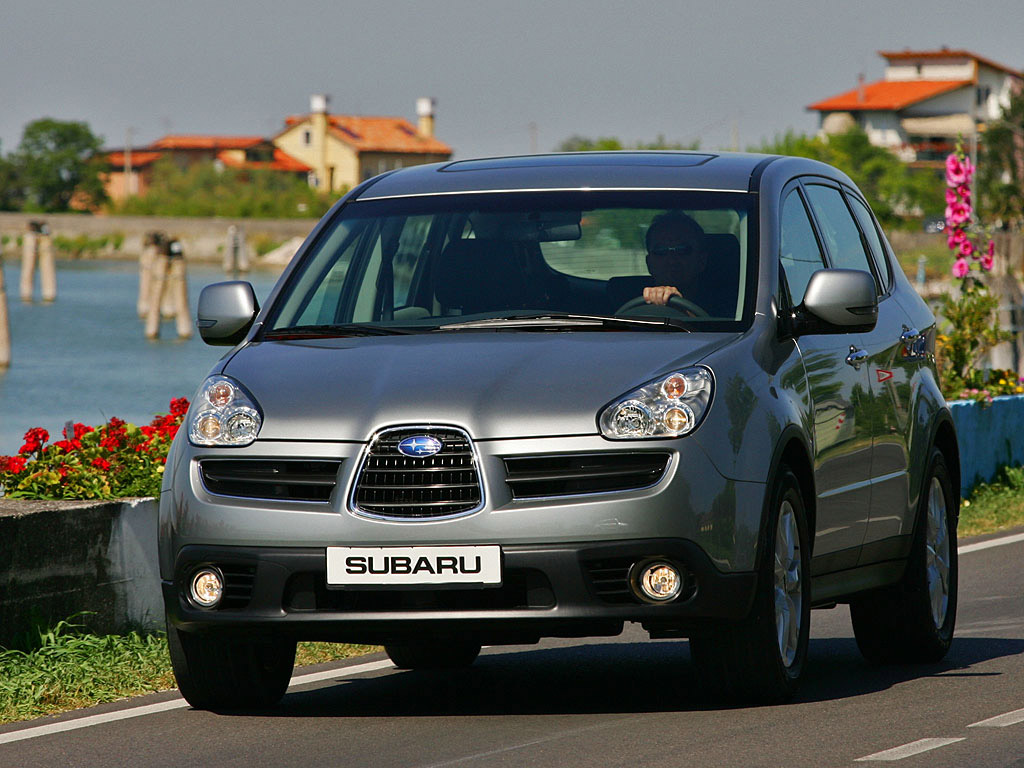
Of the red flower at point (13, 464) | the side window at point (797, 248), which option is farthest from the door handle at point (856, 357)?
the red flower at point (13, 464)

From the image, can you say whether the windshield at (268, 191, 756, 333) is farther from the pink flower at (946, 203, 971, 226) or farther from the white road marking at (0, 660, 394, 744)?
the pink flower at (946, 203, 971, 226)

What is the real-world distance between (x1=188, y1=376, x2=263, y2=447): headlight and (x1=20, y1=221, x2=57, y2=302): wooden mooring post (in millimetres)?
81710

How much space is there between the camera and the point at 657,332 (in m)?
6.96

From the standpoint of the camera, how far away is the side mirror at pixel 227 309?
24.4 ft

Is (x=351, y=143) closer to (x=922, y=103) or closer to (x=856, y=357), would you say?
(x=922, y=103)

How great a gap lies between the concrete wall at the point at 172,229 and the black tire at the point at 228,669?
124m

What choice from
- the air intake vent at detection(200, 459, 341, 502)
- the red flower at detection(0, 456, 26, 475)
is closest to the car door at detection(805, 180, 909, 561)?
the air intake vent at detection(200, 459, 341, 502)

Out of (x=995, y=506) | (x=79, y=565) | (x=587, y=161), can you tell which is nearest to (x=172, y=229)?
(x=995, y=506)

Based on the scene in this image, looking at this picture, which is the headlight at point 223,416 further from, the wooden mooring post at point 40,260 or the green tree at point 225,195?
the green tree at point 225,195

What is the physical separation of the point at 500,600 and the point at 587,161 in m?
2.26

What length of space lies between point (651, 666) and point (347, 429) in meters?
2.43

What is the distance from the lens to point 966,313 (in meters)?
17.6

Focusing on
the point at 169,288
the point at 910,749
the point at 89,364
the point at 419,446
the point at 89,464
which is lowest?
the point at 89,364

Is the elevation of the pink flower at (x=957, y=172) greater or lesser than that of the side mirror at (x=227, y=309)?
greater
